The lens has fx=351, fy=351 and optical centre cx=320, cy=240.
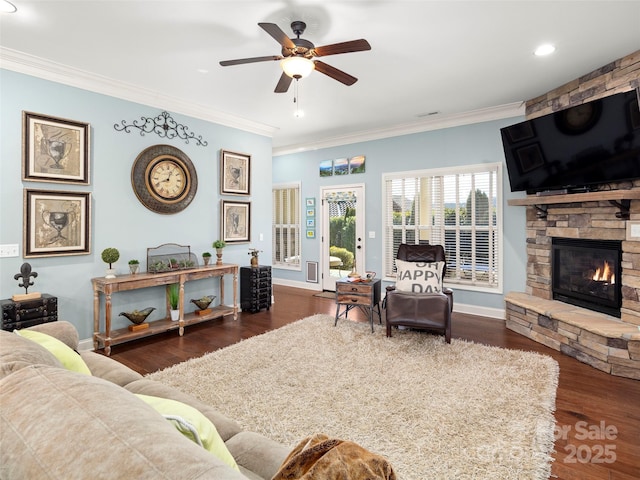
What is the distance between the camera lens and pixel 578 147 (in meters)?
3.67

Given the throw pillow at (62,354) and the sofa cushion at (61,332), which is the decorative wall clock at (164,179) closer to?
the sofa cushion at (61,332)

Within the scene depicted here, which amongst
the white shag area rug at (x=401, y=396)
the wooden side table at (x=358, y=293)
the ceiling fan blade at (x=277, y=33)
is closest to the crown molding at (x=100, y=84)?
the ceiling fan blade at (x=277, y=33)

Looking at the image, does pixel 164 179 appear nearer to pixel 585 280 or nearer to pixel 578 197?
pixel 578 197

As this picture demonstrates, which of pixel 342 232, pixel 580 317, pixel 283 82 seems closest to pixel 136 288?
pixel 283 82

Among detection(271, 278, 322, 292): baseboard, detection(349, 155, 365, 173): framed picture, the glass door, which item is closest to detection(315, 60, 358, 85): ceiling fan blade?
detection(349, 155, 365, 173): framed picture

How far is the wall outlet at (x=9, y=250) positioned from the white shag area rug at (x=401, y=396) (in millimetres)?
1766

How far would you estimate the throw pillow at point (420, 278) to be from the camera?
4035mm

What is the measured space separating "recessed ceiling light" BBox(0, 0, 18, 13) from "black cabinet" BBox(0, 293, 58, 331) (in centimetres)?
230

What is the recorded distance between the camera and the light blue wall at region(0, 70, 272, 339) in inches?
128

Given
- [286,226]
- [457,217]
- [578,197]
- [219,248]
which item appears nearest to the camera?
[578,197]

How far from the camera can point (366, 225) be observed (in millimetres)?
6180

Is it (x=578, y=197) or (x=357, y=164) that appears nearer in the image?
(x=578, y=197)

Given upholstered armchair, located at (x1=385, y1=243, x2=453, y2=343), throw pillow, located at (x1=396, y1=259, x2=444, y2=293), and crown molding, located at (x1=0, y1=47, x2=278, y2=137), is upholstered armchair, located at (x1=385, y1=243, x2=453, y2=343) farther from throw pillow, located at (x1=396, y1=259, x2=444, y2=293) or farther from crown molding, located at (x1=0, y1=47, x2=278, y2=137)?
crown molding, located at (x1=0, y1=47, x2=278, y2=137)

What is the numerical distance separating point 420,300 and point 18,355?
335cm
